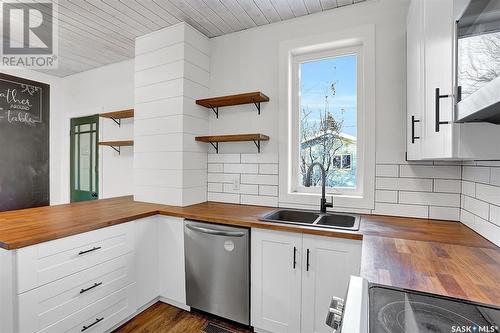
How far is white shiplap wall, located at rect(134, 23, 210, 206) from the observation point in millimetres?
2371

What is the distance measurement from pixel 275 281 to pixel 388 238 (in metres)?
0.78

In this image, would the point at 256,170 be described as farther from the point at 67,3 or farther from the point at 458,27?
the point at 67,3

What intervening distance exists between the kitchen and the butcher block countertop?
1cm

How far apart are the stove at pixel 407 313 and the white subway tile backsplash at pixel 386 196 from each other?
1284 mm

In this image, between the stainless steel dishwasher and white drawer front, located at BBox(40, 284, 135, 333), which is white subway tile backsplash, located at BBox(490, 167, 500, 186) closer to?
the stainless steel dishwasher

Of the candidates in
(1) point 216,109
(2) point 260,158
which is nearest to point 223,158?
(2) point 260,158

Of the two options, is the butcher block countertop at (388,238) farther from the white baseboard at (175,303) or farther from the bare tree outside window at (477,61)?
the white baseboard at (175,303)

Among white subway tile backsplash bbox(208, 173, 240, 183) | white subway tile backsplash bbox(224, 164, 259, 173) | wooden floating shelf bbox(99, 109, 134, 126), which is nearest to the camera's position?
white subway tile backsplash bbox(224, 164, 259, 173)

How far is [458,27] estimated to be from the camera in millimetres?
930

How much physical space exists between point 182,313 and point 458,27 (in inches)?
96.9

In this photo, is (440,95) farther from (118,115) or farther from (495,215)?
(118,115)

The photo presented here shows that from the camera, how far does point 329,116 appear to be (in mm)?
2254

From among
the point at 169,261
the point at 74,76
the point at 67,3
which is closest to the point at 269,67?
the point at 67,3

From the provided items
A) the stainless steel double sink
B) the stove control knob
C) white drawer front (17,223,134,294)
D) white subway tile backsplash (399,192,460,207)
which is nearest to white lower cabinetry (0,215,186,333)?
white drawer front (17,223,134,294)
